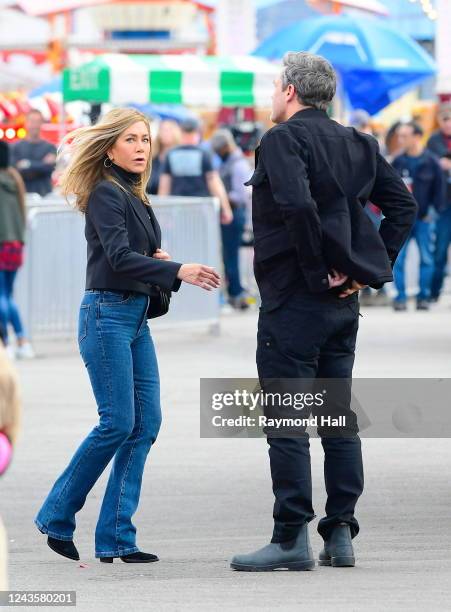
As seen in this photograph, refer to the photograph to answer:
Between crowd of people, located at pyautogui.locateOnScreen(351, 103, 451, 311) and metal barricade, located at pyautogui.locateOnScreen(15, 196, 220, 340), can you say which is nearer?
metal barricade, located at pyautogui.locateOnScreen(15, 196, 220, 340)

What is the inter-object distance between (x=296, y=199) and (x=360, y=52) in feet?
54.6

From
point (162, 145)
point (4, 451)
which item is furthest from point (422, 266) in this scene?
point (4, 451)

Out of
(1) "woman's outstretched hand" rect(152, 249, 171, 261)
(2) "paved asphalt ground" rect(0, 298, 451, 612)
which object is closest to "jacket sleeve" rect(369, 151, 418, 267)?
(1) "woman's outstretched hand" rect(152, 249, 171, 261)

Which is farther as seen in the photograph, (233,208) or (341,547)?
(233,208)

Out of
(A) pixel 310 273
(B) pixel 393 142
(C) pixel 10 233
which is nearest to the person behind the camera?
(A) pixel 310 273

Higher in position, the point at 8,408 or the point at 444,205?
the point at 8,408

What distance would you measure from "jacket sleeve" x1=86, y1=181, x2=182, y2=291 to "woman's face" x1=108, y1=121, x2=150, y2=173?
0.16m

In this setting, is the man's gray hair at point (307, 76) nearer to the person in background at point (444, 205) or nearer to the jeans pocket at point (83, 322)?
the jeans pocket at point (83, 322)

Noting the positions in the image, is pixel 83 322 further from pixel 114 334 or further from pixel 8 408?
pixel 8 408

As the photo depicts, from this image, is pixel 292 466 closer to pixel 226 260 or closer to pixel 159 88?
pixel 226 260

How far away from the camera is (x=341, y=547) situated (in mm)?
6352

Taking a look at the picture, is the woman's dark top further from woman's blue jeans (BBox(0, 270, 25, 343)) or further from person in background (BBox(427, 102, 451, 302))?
person in background (BBox(427, 102, 451, 302))

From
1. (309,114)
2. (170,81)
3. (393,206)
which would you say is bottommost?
(170,81)

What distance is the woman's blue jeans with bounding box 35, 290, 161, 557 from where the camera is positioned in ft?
21.0
